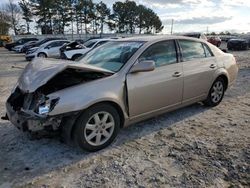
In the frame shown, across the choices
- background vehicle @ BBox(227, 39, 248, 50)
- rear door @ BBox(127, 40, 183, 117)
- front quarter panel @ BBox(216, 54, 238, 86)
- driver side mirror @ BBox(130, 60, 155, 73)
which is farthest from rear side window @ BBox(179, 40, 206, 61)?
background vehicle @ BBox(227, 39, 248, 50)

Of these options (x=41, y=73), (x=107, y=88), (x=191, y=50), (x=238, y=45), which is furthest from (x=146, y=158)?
(x=238, y=45)

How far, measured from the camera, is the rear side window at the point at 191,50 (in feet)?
18.1

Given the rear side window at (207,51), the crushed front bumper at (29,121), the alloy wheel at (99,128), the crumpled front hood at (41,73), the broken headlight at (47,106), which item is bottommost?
the alloy wheel at (99,128)

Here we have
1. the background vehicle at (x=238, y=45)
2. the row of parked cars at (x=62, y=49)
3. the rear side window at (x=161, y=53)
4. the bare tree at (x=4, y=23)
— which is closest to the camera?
the rear side window at (x=161, y=53)

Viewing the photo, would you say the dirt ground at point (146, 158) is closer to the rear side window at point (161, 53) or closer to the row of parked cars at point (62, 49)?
the rear side window at point (161, 53)

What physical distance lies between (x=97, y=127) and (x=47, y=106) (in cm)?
77

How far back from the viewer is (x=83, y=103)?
3.94 metres

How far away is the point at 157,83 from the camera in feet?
15.9

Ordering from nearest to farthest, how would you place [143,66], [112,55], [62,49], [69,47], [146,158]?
1. [146,158]
2. [143,66]
3. [112,55]
4. [62,49]
5. [69,47]

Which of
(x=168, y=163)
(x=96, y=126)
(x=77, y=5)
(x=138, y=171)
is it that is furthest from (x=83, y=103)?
(x=77, y=5)

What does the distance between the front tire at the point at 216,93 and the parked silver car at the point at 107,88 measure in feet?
1.60

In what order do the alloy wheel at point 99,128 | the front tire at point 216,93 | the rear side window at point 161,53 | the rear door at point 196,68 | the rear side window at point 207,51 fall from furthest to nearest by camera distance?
1. the front tire at point 216,93
2. the rear side window at point 207,51
3. the rear door at point 196,68
4. the rear side window at point 161,53
5. the alloy wheel at point 99,128

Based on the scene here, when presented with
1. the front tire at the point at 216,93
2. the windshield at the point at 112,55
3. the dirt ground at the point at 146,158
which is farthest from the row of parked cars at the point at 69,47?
the front tire at the point at 216,93

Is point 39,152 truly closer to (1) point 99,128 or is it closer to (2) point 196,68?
(1) point 99,128
